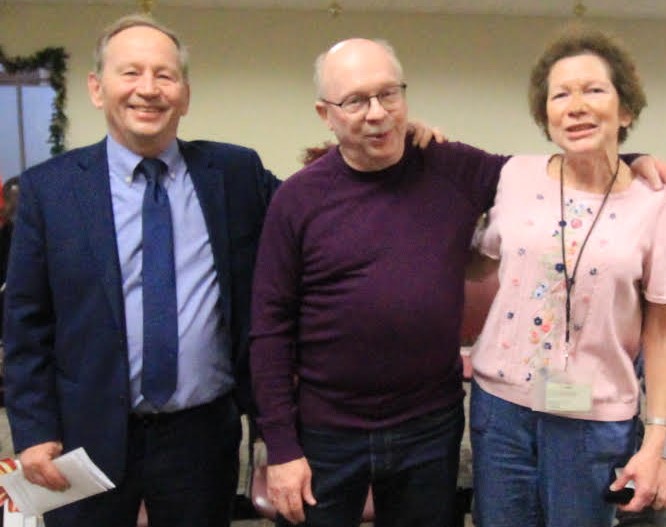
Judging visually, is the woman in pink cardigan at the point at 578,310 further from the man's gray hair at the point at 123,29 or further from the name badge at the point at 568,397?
the man's gray hair at the point at 123,29

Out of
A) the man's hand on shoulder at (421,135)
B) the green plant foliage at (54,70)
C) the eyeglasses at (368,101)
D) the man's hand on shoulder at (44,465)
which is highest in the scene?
the green plant foliage at (54,70)

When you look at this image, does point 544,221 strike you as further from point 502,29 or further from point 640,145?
point 640,145

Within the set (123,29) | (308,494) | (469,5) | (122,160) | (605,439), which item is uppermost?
(469,5)

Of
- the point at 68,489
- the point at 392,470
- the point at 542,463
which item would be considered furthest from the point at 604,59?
the point at 68,489

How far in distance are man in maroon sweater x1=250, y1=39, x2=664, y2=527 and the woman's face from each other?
21 centimetres

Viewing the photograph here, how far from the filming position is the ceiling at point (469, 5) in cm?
584

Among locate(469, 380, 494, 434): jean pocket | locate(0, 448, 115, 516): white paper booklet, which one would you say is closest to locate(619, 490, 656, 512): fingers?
locate(469, 380, 494, 434): jean pocket

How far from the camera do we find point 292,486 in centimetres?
139

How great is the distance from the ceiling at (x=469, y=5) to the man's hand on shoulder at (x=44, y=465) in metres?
5.08

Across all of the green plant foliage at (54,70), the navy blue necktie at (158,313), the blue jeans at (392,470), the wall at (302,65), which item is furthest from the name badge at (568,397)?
the green plant foliage at (54,70)

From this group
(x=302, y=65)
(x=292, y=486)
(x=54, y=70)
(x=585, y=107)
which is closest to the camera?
(x=585, y=107)

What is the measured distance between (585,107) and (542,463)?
700mm

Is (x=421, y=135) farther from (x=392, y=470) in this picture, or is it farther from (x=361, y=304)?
(x=392, y=470)

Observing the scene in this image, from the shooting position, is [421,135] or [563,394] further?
[421,135]
